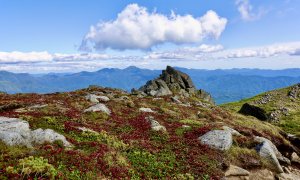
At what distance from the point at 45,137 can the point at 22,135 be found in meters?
1.55

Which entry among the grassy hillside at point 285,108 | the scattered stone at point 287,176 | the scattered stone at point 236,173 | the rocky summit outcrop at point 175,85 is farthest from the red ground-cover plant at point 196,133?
the rocky summit outcrop at point 175,85

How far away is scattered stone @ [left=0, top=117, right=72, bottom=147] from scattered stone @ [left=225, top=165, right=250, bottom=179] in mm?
12537

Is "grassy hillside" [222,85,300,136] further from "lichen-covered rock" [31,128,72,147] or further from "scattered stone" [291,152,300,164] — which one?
"lichen-covered rock" [31,128,72,147]

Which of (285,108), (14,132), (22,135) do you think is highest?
(14,132)

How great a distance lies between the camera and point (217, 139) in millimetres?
28766

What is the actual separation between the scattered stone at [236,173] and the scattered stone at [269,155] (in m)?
3.95

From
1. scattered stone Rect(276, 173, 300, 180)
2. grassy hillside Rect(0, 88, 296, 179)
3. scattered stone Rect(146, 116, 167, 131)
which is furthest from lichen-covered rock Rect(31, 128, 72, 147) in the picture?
scattered stone Rect(276, 173, 300, 180)

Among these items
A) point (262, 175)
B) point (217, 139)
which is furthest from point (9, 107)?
point (262, 175)

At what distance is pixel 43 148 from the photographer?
20219mm

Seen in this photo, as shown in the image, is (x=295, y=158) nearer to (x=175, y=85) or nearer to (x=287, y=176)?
(x=287, y=176)

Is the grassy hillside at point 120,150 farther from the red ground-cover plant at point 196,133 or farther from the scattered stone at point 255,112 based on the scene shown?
the scattered stone at point 255,112

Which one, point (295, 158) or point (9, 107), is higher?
point (9, 107)

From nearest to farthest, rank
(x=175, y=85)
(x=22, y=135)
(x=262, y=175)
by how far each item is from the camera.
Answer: (x=22, y=135)
(x=262, y=175)
(x=175, y=85)

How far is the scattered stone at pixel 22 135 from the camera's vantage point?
20109mm
